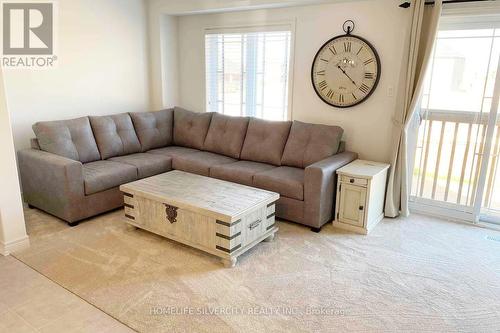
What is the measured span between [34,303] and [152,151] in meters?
2.56

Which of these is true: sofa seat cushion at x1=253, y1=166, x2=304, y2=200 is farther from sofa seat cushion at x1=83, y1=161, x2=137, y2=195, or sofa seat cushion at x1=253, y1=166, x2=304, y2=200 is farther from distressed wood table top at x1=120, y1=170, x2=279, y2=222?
sofa seat cushion at x1=83, y1=161, x2=137, y2=195

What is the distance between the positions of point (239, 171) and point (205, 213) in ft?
3.58

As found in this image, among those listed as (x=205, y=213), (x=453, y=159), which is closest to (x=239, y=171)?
(x=205, y=213)

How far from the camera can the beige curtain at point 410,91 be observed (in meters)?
3.47

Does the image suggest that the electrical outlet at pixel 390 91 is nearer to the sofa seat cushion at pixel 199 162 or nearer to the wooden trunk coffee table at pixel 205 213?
the wooden trunk coffee table at pixel 205 213

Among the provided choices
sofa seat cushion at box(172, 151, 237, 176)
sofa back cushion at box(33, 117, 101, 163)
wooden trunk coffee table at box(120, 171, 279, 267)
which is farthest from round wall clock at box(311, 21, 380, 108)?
sofa back cushion at box(33, 117, 101, 163)

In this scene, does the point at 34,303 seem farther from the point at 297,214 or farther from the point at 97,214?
the point at 297,214

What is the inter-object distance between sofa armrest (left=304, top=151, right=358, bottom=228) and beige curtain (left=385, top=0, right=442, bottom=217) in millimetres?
662

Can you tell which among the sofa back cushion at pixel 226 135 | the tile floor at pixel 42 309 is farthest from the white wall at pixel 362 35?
the tile floor at pixel 42 309

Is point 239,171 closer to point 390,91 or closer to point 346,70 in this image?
point 346,70

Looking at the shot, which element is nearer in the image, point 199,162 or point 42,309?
point 42,309

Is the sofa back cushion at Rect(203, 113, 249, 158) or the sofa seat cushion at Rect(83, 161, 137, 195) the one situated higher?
the sofa back cushion at Rect(203, 113, 249, 158)

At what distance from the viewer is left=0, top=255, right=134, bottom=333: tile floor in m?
2.21

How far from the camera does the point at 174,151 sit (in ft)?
15.5
